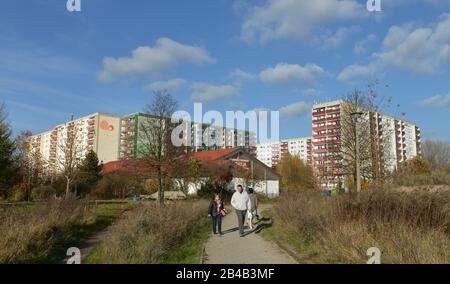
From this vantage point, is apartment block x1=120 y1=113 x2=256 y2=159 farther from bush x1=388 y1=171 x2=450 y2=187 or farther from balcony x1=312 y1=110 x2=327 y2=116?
bush x1=388 y1=171 x2=450 y2=187

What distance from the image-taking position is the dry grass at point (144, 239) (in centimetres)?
834

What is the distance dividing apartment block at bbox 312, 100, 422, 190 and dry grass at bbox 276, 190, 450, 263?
17.3 metres

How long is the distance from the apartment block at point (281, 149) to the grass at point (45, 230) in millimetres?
108643

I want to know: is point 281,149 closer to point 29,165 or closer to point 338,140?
point 29,165

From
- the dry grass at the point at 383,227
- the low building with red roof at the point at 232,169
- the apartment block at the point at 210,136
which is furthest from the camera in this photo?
the apartment block at the point at 210,136

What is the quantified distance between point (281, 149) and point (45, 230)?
123341 millimetres

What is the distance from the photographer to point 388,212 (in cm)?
983

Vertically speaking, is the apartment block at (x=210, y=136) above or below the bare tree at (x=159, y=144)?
above

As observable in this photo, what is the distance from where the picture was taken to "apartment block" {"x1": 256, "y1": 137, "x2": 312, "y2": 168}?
123750 mm

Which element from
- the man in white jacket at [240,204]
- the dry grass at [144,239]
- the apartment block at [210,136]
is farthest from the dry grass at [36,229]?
the apartment block at [210,136]

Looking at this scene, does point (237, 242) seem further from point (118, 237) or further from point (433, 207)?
point (433, 207)

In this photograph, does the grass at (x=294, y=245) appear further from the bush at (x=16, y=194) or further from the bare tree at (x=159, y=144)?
the bush at (x=16, y=194)

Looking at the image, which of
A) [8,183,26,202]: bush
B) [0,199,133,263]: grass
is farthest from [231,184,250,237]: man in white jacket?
[8,183,26,202]: bush
